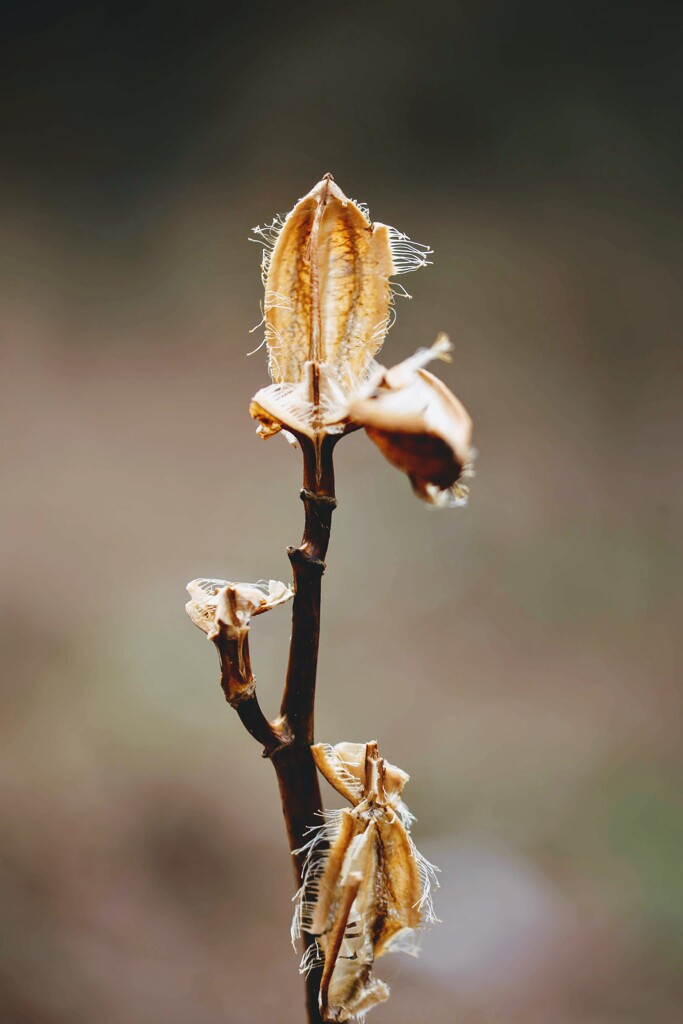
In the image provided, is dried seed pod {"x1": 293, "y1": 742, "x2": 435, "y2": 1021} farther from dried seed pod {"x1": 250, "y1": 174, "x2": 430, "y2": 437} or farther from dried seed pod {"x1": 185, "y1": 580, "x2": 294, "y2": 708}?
dried seed pod {"x1": 250, "y1": 174, "x2": 430, "y2": 437}

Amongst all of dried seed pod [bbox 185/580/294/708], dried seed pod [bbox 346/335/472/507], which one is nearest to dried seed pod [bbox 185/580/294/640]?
dried seed pod [bbox 185/580/294/708]

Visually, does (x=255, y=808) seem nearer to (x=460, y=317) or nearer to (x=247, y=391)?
(x=247, y=391)

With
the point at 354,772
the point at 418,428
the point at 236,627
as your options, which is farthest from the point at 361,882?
the point at 418,428

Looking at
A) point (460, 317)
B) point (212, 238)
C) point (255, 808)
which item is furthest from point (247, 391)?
point (255, 808)

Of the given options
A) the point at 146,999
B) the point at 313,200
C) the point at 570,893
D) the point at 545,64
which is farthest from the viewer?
the point at 545,64

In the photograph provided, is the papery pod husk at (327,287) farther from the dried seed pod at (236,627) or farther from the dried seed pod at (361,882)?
the dried seed pod at (361,882)
